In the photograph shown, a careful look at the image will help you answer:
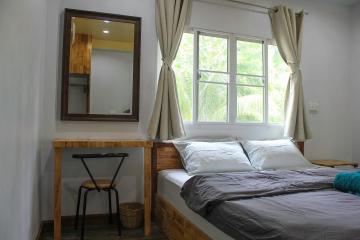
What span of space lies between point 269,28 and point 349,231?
2.99 meters

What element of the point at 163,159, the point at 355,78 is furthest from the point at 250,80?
the point at 355,78

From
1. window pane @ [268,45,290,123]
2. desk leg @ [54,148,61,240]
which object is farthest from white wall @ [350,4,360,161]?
desk leg @ [54,148,61,240]

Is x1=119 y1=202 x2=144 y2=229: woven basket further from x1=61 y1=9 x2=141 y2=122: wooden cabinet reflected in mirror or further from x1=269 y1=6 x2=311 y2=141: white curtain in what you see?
x1=269 y1=6 x2=311 y2=141: white curtain

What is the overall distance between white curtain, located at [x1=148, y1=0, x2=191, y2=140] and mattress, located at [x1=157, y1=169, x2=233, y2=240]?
41 centimetres

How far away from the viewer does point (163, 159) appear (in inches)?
123

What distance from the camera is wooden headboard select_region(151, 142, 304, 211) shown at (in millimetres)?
3096

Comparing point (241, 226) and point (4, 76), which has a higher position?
point (4, 76)

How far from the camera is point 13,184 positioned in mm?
1582

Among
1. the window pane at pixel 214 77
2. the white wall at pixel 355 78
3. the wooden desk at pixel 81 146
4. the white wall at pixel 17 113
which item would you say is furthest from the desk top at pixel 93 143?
the white wall at pixel 355 78

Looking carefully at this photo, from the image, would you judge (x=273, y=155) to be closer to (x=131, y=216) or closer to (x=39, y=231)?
(x=131, y=216)

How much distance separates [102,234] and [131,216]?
0.31 m

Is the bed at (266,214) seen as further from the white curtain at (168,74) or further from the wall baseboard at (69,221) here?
the wall baseboard at (69,221)

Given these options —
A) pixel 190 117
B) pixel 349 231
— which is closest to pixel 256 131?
pixel 190 117

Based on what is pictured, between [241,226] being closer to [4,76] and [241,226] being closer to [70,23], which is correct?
[4,76]
